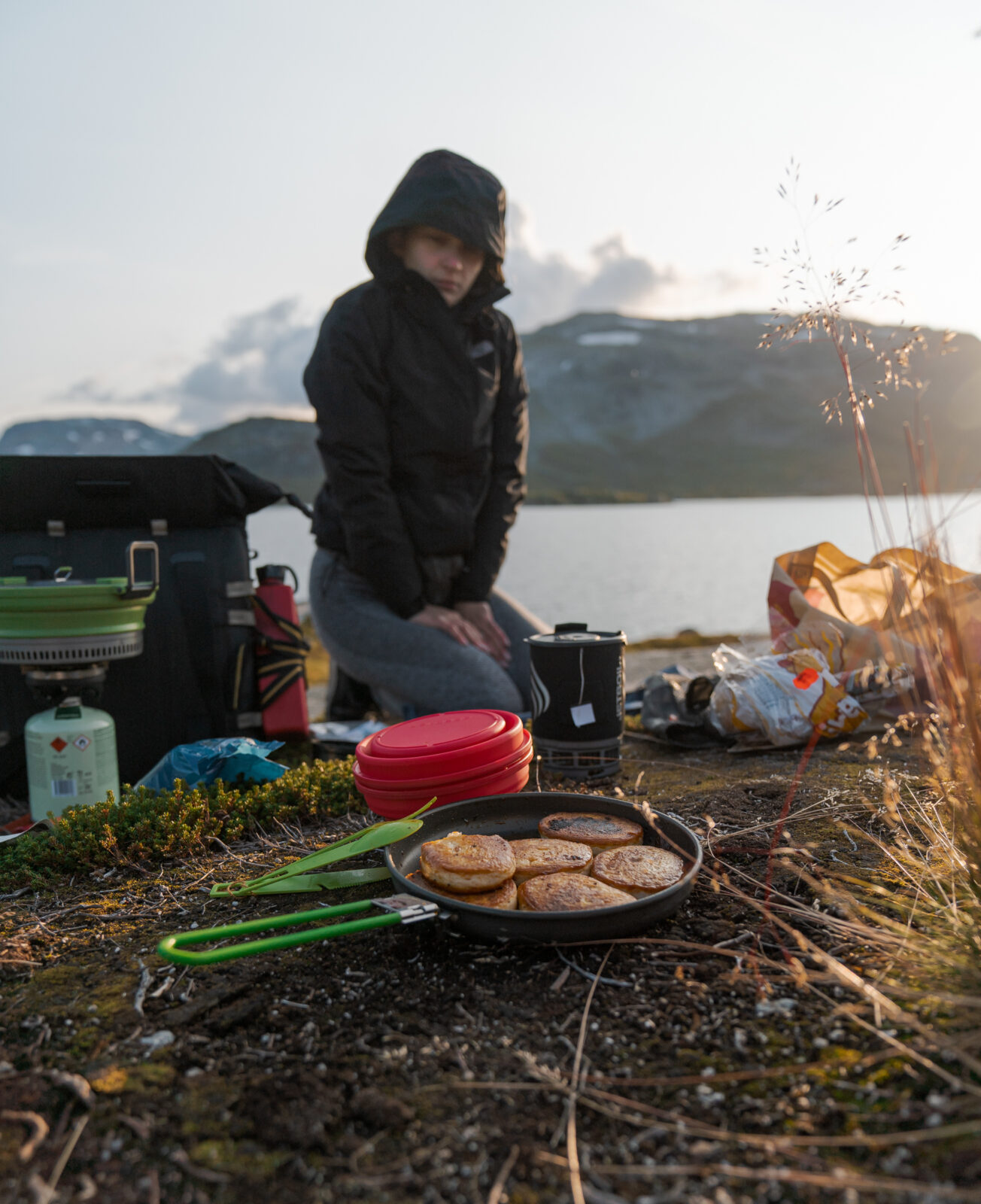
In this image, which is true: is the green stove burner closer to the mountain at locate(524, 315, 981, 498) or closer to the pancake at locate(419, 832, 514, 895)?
the pancake at locate(419, 832, 514, 895)

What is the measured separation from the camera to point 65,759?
3.03m

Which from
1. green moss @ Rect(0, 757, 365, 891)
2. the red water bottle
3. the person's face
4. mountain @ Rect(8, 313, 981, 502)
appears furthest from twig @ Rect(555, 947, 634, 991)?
mountain @ Rect(8, 313, 981, 502)

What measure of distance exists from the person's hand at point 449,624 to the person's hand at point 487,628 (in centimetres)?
15

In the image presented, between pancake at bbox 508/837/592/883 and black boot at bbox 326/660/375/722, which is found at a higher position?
pancake at bbox 508/837/592/883

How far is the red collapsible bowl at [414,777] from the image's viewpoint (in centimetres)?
250

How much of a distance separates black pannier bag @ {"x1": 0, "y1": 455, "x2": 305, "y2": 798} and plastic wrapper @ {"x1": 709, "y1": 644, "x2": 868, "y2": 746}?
2.61 meters

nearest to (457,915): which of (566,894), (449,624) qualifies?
(566,894)

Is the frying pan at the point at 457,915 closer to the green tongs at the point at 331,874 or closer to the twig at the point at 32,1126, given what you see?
the green tongs at the point at 331,874

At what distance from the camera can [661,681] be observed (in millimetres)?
4301

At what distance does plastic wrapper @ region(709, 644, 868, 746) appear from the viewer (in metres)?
3.76

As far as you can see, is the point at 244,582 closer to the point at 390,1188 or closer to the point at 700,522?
the point at 390,1188

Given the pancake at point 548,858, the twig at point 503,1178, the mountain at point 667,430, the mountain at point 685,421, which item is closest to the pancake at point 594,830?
the pancake at point 548,858

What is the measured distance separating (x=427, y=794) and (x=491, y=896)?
0.63m

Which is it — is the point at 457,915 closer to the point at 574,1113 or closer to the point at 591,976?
the point at 591,976
